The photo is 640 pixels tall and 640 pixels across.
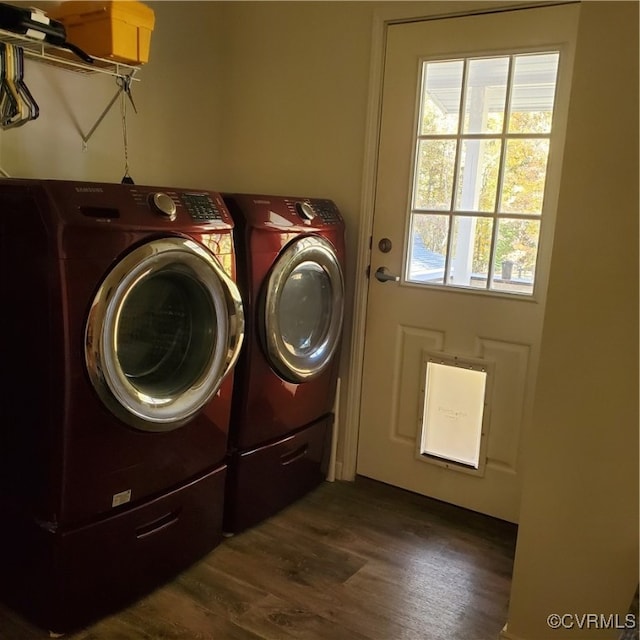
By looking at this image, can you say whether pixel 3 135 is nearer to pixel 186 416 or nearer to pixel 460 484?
pixel 186 416

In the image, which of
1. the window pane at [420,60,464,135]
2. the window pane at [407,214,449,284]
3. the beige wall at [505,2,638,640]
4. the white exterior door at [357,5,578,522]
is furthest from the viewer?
the window pane at [407,214,449,284]

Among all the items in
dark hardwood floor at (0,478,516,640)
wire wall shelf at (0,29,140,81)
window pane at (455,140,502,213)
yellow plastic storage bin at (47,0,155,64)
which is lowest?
dark hardwood floor at (0,478,516,640)

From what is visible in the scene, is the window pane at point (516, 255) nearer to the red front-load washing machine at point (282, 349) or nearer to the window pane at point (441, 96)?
the window pane at point (441, 96)

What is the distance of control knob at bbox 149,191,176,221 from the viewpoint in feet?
5.58

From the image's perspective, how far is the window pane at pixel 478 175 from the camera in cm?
229

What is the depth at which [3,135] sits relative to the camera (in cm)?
202

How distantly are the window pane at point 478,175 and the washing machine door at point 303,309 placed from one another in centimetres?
54

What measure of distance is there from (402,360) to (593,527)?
1147 millimetres

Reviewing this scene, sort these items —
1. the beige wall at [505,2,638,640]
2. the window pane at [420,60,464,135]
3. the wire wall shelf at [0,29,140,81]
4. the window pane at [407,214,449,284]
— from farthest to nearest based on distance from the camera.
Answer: the window pane at [407,214,449,284]
the window pane at [420,60,464,135]
the wire wall shelf at [0,29,140,81]
the beige wall at [505,2,638,640]

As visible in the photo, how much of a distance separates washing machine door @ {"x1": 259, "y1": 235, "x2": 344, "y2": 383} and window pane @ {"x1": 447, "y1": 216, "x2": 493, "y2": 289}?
45 cm

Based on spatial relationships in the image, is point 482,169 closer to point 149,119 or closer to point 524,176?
point 524,176

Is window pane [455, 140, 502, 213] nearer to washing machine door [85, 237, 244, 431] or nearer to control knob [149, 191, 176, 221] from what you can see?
washing machine door [85, 237, 244, 431]

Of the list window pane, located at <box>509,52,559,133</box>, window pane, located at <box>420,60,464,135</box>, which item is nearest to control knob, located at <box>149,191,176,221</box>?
window pane, located at <box>420,60,464,135</box>

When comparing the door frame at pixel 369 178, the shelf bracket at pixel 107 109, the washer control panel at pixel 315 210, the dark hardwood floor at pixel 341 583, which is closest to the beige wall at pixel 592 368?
the dark hardwood floor at pixel 341 583
